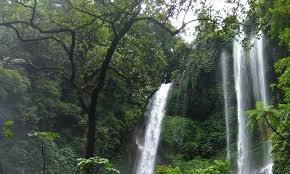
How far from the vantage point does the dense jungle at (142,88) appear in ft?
29.9

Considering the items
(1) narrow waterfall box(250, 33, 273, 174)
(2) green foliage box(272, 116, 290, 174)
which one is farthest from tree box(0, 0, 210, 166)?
(1) narrow waterfall box(250, 33, 273, 174)

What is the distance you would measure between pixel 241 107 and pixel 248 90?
3.14 feet

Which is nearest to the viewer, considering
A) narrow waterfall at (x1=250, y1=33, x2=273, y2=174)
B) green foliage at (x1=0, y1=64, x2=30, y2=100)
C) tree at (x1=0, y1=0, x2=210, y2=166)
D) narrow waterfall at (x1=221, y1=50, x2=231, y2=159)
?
tree at (x1=0, y1=0, x2=210, y2=166)

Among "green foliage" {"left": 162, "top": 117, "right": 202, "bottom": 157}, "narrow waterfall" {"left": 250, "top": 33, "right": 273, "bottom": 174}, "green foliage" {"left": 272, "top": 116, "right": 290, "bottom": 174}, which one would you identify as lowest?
"green foliage" {"left": 272, "top": 116, "right": 290, "bottom": 174}

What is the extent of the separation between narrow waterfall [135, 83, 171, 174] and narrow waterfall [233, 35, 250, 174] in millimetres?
5202

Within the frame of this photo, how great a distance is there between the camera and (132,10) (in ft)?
29.1

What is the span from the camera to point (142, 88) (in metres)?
12.3

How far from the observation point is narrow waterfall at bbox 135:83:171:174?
22792mm

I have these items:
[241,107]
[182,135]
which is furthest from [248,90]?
[182,135]

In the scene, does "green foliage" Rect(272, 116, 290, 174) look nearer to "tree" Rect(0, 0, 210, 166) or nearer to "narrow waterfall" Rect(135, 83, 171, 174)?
"tree" Rect(0, 0, 210, 166)

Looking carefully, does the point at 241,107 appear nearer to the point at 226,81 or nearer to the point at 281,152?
the point at 226,81

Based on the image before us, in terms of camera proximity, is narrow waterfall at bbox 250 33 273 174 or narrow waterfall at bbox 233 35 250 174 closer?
narrow waterfall at bbox 233 35 250 174

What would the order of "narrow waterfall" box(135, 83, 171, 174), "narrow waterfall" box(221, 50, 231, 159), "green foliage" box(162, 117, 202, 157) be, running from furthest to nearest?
"green foliage" box(162, 117, 202, 157), "narrow waterfall" box(135, 83, 171, 174), "narrow waterfall" box(221, 50, 231, 159)

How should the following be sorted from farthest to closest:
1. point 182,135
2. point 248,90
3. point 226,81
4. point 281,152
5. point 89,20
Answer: point 182,135, point 226,81, point 248,90, point 281,152, point 89,20
